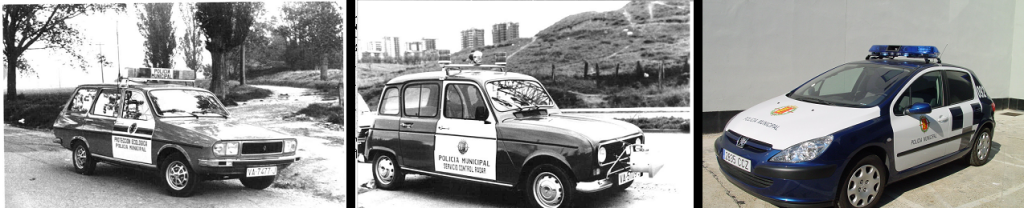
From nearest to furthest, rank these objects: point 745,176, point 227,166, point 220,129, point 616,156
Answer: point 745,176
point 616,156
point 227,166
point 220,129

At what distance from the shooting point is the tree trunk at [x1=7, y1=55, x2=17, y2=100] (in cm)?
595

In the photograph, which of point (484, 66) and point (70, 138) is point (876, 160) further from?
point (70, 138)

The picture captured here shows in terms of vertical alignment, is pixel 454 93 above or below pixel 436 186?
above

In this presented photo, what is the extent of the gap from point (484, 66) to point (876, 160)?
300 cm

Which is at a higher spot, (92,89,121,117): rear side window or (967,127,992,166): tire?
(92,89,121,117): rear side window

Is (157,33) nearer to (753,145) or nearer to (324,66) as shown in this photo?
(324,66)

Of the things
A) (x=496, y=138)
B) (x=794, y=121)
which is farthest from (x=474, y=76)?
(x=794, y=121)

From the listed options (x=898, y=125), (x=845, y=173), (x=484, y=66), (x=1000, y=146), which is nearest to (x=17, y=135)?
(x=484, y=66)

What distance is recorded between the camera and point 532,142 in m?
4.97

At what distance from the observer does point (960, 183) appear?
4938 mm

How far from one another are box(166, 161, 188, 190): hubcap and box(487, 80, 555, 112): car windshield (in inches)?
110

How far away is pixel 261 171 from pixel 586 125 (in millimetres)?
2801

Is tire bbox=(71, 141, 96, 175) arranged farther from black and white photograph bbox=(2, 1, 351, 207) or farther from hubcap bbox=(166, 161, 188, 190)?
hubcap bbox=(166, 161, 188, 190)

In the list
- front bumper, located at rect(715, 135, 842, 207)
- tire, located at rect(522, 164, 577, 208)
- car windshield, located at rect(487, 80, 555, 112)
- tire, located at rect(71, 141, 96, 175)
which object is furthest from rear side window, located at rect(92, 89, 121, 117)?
front bumper, located at rect(715, 135, 842, 207)
